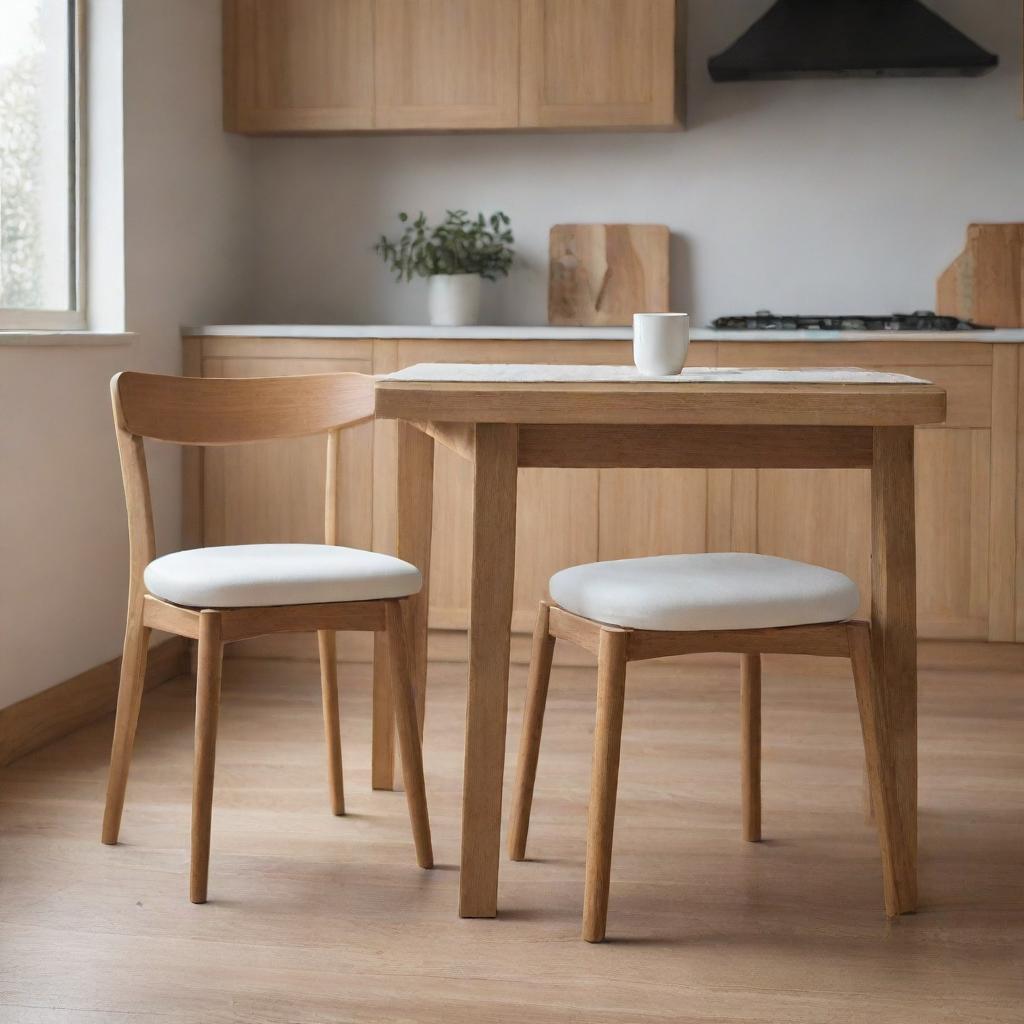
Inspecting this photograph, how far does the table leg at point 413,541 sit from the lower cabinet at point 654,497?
3.38ft

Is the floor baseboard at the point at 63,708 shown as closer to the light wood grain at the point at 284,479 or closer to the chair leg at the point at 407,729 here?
the light wood grain at the point at 284,479

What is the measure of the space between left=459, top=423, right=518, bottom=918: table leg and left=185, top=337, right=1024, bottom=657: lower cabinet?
1579mm

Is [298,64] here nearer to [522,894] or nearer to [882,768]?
[522,894]

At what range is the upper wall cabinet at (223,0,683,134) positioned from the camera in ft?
12.3

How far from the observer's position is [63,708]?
298 centimetres

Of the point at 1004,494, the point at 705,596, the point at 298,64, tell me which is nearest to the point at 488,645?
the point at 705,596

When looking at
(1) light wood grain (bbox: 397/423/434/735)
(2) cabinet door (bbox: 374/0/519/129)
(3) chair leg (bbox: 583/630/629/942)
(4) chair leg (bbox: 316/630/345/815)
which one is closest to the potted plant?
(2) cabinet door (bbox: 374/0/519/129)

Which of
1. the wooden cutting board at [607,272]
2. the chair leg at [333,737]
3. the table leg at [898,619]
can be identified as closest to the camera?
the table leg at [898,619]

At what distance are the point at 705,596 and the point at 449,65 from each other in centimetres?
242

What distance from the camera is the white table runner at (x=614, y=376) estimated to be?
1965mm

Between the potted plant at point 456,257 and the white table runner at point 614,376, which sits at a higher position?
the potted plant at point 456,257

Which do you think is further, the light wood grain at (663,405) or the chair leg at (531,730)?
the chair leg at (531,730)

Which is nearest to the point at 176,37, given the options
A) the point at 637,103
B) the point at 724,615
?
the point at 637,103

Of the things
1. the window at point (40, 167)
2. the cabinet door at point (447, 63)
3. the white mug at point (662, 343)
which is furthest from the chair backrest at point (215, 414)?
the cabinet door at point (447, 63)
